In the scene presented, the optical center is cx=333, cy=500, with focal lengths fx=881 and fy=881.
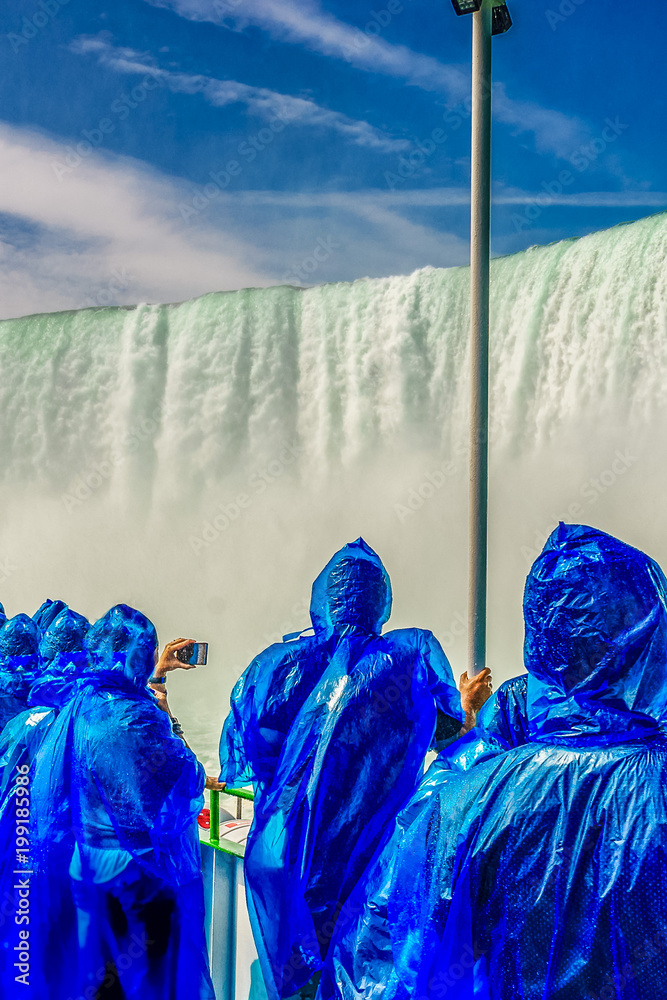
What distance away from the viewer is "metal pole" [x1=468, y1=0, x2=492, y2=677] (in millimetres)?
3361

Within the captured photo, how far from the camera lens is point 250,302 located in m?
14.0

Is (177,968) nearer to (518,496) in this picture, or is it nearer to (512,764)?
(512,764)

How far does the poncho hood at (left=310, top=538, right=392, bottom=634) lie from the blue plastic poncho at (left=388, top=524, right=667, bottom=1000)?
1.32 m

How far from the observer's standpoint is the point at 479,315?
3.48 metres

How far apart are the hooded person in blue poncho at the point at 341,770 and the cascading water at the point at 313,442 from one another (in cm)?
814

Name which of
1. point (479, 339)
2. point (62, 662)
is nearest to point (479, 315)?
point (479, 339)

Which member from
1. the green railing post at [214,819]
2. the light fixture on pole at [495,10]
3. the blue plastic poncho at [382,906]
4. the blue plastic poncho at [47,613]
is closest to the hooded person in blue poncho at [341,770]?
the green railing post at [214,819]

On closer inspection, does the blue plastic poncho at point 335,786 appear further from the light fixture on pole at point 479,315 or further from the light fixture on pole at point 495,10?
the light fixture on pole at point 495,10

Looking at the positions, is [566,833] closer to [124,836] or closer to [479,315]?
[124,836]

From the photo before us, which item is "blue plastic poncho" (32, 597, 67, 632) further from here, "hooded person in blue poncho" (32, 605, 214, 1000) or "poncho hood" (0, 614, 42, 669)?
"hooded person in blue poncho" (32, 605, 214, 1000)

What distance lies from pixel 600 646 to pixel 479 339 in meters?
2.50

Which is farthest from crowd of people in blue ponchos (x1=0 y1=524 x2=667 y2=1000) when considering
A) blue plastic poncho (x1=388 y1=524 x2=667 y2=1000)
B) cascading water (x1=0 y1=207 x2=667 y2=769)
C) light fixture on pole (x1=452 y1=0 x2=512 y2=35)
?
cascading water (x1=0 y1=207 x2=667 y2=769)

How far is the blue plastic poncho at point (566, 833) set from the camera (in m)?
1.05

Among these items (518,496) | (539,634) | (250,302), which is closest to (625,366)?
(518,496)
